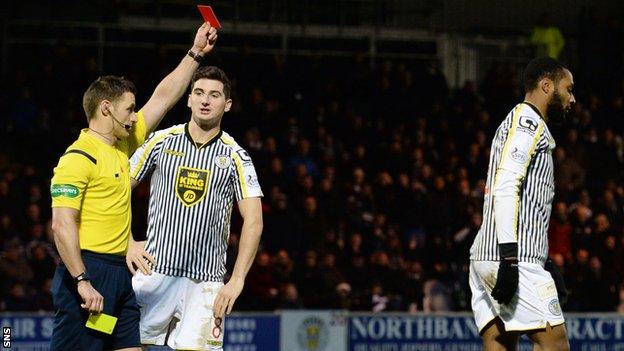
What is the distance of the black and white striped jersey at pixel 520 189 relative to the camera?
6.80 metres

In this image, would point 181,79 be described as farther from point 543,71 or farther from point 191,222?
point 543,71

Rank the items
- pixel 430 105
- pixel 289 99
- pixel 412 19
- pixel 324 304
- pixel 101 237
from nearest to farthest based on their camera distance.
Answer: pixel 101 237 → pixel 324 304 → pixel 289 99 → pixel 430 105 → pixel 412 19

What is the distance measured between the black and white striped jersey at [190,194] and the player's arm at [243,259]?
12 centimetres

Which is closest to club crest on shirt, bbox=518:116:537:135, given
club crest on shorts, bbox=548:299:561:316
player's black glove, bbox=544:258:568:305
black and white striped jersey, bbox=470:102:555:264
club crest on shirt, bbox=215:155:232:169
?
black and white striped jersey, bbox=470:102:555:264

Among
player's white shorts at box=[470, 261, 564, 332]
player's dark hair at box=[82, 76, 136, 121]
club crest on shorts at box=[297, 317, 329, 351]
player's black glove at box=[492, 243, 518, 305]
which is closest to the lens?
player's dark hair at box=[82, 76, 136, 121]

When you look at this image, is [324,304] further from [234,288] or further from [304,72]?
[234,288]

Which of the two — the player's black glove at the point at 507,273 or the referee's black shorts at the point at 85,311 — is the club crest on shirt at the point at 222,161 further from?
the player's black glove at the point at 507,273

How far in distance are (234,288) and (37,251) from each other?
759cm

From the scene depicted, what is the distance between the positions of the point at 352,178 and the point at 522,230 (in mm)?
10511

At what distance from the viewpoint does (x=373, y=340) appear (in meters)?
13.7

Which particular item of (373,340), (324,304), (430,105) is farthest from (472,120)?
(373,340)

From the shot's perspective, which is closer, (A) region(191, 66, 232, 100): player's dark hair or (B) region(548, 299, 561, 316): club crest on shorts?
(B) region(548, 299, 561, 316): club crest on shorts

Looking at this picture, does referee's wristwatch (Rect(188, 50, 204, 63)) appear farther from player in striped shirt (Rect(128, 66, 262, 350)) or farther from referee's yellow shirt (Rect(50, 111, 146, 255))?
referee's yellow shirt (Rect(50, 111, 146, 255))

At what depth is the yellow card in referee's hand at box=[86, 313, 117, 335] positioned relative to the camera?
21.2ft
